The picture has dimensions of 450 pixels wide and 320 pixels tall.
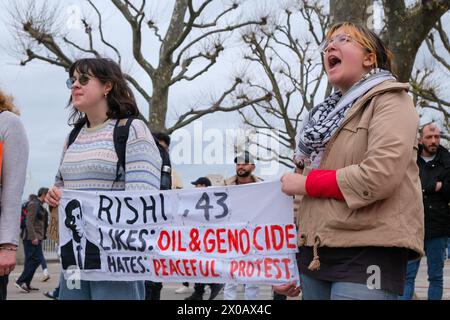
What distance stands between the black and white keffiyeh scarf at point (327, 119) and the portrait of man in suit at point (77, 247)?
1.38 metres

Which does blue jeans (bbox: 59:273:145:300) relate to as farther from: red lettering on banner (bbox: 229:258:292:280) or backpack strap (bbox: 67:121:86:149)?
backpack strap (bbox: 67:121:86:149)

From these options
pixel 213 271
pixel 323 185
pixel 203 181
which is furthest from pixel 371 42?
pixel 203 181

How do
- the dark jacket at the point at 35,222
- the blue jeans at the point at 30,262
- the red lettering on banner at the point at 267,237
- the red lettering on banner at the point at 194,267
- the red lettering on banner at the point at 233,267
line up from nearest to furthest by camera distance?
the red lettering on banner at the point at 267,237 < the red lettering on banner at the point at 233,267 < the red lettering on banner at the point at 194,267 < the blue jeans at the point at 30,262 < the dark jacket at the point at 35,222

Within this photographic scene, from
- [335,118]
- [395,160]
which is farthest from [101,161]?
[395,160]

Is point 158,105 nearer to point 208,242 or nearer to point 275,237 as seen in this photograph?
point 208,242

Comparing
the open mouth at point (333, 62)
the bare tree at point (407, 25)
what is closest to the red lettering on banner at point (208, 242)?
the open mouth at point (333, 62)

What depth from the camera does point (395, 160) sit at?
2.62 meters

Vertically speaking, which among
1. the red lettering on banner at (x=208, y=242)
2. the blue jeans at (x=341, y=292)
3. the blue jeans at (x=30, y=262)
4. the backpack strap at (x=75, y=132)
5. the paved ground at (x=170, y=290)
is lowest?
the paved ground at (x=170, y=290)

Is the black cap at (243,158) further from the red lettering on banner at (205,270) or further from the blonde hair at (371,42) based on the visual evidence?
the blonde hair at (371,42)

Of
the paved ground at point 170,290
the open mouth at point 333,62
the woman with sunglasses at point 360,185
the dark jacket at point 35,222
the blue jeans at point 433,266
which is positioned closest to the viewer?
the woman with sunglasses at point 360,185

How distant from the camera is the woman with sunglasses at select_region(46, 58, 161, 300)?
3463 millimetres

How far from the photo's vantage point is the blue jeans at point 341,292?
8.75 ft

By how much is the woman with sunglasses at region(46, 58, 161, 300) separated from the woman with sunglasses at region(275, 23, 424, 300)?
873 millimetres

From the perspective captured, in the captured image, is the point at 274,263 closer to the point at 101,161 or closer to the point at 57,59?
the point at 101,161
